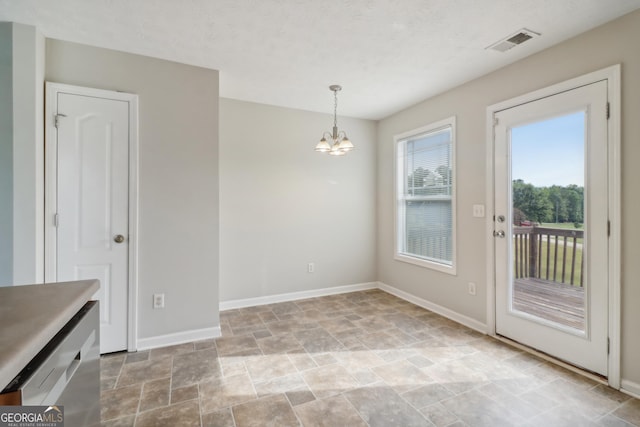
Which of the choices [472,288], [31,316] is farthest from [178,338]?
[472,288]

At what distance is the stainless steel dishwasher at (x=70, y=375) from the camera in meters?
0.73

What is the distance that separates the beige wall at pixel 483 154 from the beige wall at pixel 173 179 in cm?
255

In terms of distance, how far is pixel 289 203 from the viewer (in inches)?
160

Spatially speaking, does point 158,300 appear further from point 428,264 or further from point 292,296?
point 428,264

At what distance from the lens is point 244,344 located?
2.75 metres

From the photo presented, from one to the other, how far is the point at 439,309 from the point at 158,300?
3.08 metres

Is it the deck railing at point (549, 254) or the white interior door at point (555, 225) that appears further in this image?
the deck railing at point (549, 254)

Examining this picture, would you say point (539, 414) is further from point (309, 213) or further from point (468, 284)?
point (309, 213)

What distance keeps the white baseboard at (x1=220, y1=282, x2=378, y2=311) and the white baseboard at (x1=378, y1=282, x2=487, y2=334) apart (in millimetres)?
371

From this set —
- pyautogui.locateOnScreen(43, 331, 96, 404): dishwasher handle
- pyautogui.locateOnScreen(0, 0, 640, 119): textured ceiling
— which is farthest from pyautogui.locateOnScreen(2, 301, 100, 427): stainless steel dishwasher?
pyautogui.locateOnScreen(0, 0, 640, 119): textured ceiling

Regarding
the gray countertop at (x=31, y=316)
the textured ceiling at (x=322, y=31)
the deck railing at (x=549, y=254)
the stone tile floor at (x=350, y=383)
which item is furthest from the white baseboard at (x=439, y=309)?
the gray countertop at (x=31, y=316)

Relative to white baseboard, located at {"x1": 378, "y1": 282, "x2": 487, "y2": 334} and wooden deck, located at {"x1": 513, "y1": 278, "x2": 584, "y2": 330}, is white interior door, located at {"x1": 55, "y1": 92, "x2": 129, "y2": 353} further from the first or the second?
wooden deck, located at {"x1": 513, "y1": 278, "x2": 584, "y2": 330}

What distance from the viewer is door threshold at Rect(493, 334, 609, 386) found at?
2165 mm

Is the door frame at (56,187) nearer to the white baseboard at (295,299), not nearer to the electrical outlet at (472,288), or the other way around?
the white baseboard at (295,299)
